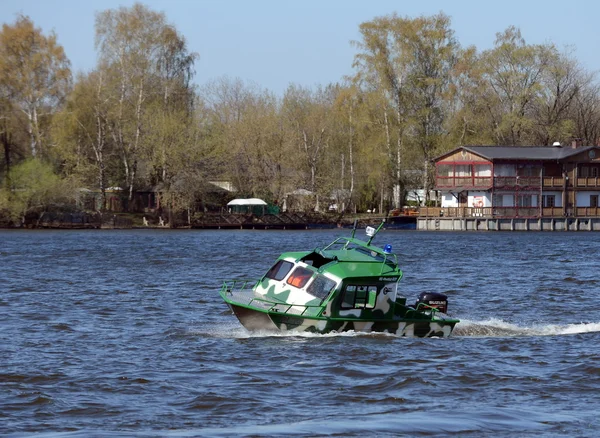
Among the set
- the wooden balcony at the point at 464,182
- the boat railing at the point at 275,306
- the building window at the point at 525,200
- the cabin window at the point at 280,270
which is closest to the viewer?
the boat railing at the point at 275,306

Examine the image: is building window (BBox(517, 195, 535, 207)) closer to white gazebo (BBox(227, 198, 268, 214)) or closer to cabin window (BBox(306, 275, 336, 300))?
white gazebo (BBox(227, 198, 268, 214))

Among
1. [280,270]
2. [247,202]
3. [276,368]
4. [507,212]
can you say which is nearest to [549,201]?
[507,212]

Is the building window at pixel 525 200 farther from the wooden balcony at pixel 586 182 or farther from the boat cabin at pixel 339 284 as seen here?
the boat cabin at pixel 339 284

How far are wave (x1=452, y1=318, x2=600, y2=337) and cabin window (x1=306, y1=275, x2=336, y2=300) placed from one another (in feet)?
14.1

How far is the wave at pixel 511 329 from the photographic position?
28.3 meters

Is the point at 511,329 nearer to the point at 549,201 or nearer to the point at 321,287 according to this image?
the point at 321,287

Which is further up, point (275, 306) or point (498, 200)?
point (498, 200)

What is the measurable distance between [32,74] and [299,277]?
71.6 m

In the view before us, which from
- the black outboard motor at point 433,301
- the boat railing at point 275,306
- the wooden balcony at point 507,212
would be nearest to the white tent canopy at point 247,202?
the wooden balcony at point 507,212

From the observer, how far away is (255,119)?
108 metres

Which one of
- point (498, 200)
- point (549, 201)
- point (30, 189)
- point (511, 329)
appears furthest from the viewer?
point (549, 201)

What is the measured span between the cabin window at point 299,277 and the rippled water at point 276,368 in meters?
1.37

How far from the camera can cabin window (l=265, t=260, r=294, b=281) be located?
26812mm

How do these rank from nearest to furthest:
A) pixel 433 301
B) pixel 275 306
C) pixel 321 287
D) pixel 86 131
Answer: pixel 321 287, pixel 275 306, pixel 433 301, pixel 86 131
